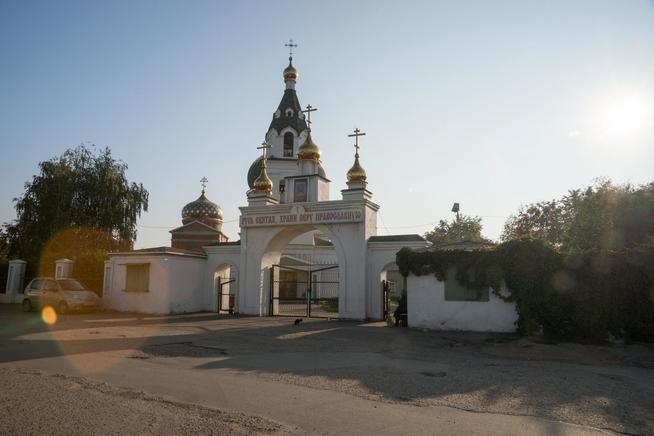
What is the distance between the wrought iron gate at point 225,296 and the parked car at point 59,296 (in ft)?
18.4

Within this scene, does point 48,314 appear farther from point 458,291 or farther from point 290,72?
point 290,72

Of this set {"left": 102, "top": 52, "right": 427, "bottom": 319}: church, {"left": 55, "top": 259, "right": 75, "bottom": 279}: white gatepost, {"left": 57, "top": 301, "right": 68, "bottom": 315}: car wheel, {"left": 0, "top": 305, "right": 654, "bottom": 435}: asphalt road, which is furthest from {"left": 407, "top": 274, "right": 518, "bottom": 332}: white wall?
{"left": 55, "top": 259, "right": 75, "bottom": 279}: white gatepost

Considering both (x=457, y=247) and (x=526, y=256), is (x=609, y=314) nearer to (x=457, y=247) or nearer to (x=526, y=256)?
(x=526, y=256)

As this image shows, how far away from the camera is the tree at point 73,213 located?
3069 centimetres

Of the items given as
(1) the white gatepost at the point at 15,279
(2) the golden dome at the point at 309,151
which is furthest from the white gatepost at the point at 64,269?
(2) the golden dome at the point at 309,151

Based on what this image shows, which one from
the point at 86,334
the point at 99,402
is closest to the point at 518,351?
the point at 99,402

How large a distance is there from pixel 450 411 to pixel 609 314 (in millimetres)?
9488

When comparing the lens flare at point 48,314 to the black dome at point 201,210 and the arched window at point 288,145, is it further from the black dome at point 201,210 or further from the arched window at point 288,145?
the black dome at point 201,210

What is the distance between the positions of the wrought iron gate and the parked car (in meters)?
5.62

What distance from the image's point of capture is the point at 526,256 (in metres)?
15.3

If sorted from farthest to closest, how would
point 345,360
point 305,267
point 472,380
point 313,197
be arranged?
point 305,267 < point 313,197 < point 345,360 < point 472,380

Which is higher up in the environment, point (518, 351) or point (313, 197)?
point (313, 197)

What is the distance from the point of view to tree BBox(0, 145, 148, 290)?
3069 centimetres

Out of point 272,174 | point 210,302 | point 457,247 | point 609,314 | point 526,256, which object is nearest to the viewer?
point 609,314
